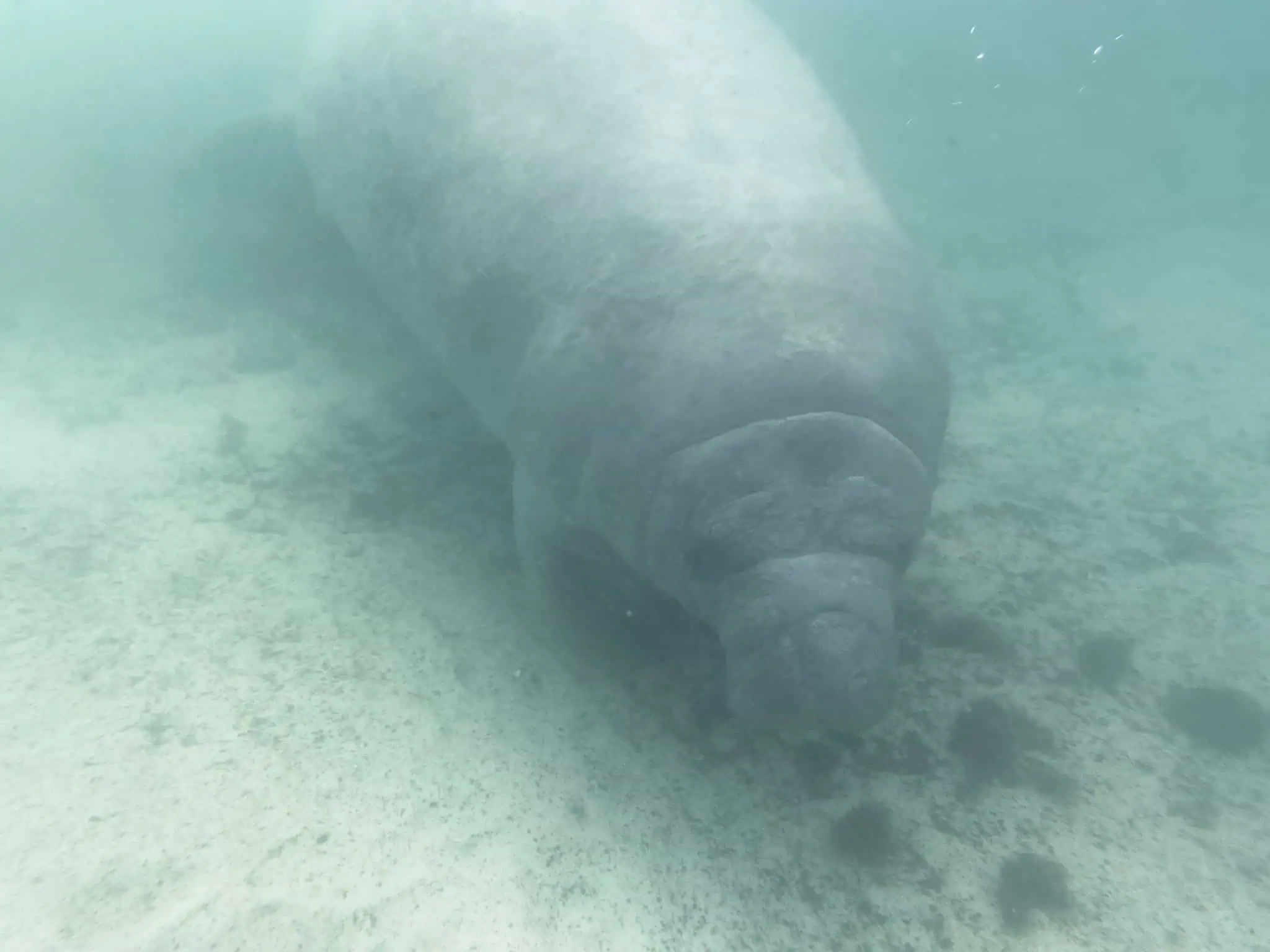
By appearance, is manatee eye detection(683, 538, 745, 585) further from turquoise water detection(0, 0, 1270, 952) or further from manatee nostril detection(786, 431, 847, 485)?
turquoise water detection(0, 0, 1270, 952)

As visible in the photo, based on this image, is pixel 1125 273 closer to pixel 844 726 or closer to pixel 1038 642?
pixel 1038 642

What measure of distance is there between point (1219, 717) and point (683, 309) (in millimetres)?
3107

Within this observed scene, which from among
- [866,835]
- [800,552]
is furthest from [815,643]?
[866,835]

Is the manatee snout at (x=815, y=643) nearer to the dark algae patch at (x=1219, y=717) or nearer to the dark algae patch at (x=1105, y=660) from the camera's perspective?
the dark algae patch at (x=1105, y=660)

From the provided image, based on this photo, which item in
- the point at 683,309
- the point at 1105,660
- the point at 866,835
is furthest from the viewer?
the point at 1105,660

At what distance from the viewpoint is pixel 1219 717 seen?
3.86m

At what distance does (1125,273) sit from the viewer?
9.70m

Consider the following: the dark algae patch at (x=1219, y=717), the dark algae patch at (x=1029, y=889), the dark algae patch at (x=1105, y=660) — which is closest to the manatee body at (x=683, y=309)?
the dark algae patch at (x=1029, y=889)

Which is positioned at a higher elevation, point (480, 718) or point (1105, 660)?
point (480, 718)

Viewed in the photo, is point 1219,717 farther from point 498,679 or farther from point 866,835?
point 498,679

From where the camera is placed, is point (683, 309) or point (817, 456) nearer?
point (817, 456)

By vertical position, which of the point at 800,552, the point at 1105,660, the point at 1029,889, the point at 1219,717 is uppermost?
Result: the point at 800,552

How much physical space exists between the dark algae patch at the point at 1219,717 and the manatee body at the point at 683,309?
5.36 ft

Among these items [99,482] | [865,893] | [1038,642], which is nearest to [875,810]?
[865,893]
